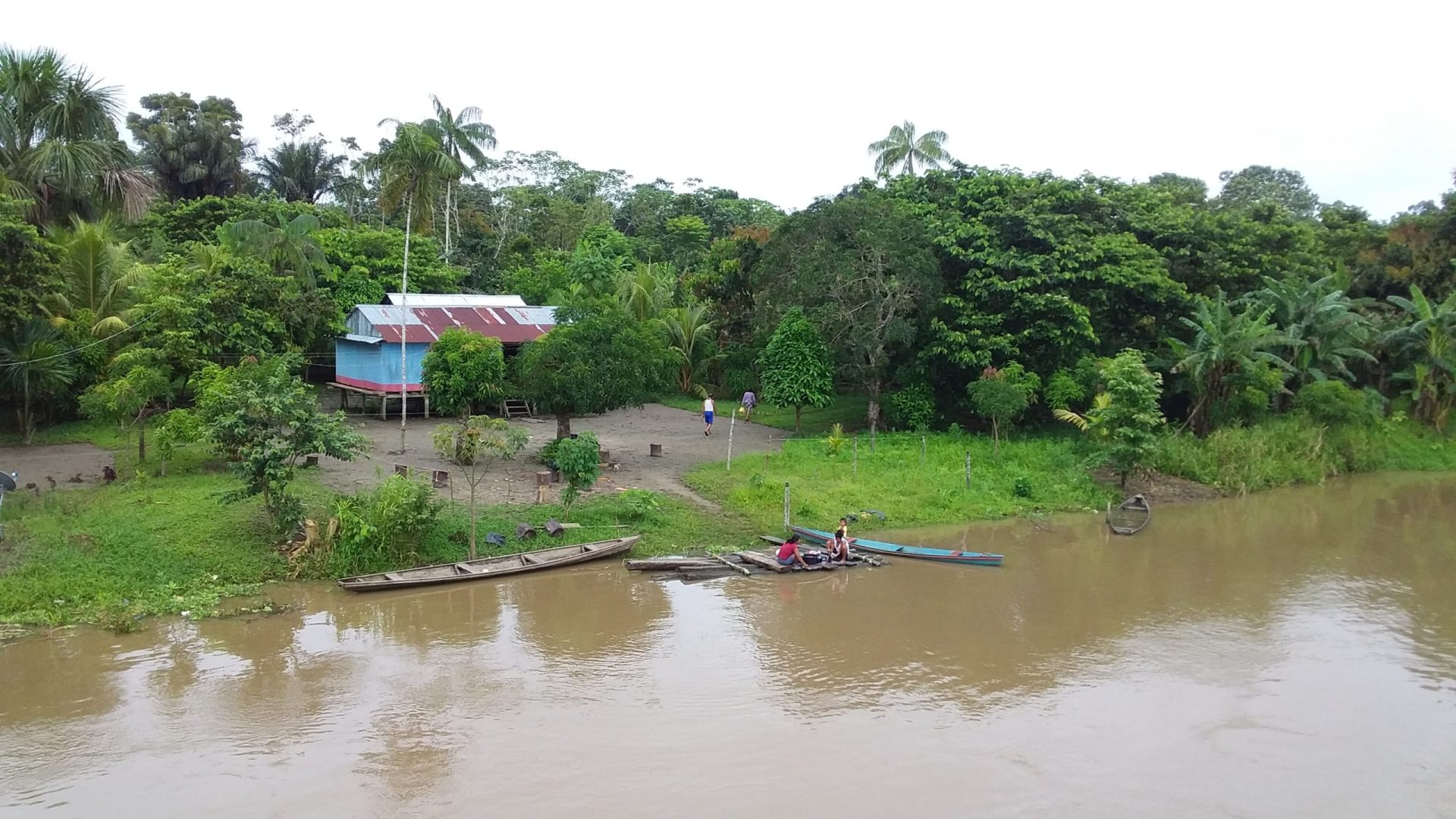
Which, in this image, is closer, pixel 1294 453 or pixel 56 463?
pixel 56 463

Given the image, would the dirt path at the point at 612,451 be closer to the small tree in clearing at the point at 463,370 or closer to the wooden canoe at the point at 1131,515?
the small tree in clearing at the point at 463,370

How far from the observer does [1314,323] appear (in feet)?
75.5

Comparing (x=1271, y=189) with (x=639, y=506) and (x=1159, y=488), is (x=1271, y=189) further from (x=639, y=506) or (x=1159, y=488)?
(x=639, y=506)

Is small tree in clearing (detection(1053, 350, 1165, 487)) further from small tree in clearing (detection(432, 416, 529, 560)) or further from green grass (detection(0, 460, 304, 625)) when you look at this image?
green grass (detection(0, 460, 304, 625))

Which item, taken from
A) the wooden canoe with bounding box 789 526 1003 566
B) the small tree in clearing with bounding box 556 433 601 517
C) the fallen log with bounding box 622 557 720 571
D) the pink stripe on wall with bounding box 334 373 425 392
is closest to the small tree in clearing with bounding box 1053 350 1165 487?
the wooden canoe with bounding box 789 526 1003 566

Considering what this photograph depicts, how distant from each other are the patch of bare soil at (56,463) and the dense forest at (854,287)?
1.03m

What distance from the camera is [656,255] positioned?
40688 mm

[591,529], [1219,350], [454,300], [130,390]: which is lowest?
[591,529]

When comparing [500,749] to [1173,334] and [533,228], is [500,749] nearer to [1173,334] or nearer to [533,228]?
[1173,334]

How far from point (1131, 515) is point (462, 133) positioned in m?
19.5

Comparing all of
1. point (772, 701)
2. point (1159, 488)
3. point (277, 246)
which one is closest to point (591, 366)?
point (772, 701)

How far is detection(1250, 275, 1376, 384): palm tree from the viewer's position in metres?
22.8

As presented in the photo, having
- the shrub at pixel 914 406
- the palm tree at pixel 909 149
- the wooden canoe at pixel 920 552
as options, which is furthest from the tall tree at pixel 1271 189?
the wooden canoe at pixel 920 552

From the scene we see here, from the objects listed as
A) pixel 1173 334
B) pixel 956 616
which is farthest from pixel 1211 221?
pixel 956 616
